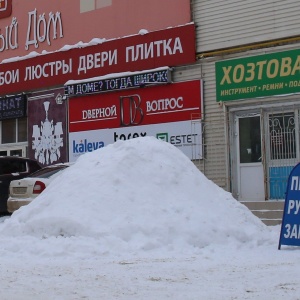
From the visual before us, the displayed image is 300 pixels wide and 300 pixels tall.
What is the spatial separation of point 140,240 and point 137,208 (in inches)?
31.5

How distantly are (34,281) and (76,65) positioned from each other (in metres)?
13.7

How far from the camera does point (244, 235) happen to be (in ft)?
35.9

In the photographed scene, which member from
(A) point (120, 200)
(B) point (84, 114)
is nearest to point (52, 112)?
(B) point (84, 114)

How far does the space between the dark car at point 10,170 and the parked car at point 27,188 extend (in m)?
1.37

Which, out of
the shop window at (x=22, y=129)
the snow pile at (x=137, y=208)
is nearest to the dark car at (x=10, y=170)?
the shop window at (x=22, y=129)

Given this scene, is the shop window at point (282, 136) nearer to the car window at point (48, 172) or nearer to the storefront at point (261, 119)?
the storefront at point (261, 119)

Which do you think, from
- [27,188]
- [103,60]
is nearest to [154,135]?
[103,60]

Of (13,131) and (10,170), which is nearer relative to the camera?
(10,170)

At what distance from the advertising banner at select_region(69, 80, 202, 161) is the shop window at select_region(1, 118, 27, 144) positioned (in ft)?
8.47

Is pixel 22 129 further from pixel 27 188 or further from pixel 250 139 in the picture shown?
pixel 250 139

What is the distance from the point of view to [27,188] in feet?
50.2

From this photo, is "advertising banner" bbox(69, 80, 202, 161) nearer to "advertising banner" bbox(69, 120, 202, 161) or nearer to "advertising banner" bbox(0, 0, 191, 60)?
"advertising banner" bbox(69, 120, 202, 161)

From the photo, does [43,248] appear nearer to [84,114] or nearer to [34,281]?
[34,281]

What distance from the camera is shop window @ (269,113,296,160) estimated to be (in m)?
15.8
